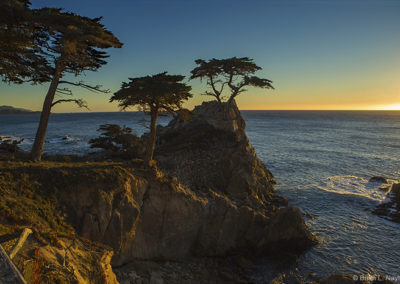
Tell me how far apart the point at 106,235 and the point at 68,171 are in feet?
12.4

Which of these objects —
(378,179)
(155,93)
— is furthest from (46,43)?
(378,179)

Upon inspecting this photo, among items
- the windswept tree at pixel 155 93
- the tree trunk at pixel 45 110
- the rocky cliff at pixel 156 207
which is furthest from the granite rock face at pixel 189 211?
the tree trunk at pixel 45 110

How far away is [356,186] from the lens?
1243 inches

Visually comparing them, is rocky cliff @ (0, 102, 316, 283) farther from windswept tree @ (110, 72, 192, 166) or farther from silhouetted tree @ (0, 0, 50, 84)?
silhouetted tree @ (0, 0, 50, 84)

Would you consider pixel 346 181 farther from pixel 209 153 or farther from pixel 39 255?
pixel 39 255

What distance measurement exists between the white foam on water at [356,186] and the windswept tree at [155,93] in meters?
26.1

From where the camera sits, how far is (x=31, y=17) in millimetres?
10984

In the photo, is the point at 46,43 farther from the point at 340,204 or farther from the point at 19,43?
the point at 340,204

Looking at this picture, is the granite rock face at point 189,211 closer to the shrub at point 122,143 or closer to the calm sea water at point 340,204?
the calm sea water at point 340,204

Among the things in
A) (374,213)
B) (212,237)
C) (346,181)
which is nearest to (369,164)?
(346,181)

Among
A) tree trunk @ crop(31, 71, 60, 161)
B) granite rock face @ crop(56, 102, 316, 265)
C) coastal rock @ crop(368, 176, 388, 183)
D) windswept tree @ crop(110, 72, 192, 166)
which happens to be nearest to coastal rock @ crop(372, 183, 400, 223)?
coastal rock @ crop(368, 176, 388, 183)

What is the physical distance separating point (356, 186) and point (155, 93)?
32383 millimetres

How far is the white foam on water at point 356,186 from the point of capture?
28.6 m

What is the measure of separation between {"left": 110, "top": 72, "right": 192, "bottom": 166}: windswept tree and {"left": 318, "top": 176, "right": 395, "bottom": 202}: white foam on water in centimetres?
2609
